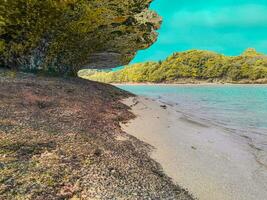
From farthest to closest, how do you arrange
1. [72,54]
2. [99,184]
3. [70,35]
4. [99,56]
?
[99,56] < [72,54] < [70,35] < [99,184]

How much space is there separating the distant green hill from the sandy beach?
133 meters

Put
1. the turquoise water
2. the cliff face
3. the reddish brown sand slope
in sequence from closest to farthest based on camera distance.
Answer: the reddish brown sand slope → the turquoise water → the cliff face

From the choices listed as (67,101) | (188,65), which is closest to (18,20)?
(67,101)

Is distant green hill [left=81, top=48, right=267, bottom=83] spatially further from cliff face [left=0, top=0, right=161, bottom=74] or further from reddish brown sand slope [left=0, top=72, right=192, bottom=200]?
reddish brown sand slope [left=0, top=72, right=192, bottom=200]

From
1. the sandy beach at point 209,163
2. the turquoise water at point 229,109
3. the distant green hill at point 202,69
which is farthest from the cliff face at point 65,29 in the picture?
the distant green hill at point 202,69

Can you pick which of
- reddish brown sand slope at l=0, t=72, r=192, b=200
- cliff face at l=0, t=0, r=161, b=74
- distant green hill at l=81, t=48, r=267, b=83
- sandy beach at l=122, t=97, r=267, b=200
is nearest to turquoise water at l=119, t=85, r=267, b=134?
sandy beach at l=122, t=97, r=267, b=200

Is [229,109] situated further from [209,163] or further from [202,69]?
[202,69]

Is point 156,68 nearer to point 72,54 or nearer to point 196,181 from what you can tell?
point 72,54

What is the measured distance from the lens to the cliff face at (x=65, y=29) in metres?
13.6

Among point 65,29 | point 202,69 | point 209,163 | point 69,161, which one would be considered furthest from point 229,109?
point 202,69

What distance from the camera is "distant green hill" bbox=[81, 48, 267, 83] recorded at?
134 meters

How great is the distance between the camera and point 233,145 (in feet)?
25.5

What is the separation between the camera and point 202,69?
145250 millimetres

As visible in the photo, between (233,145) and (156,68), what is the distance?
152307 millimetres
